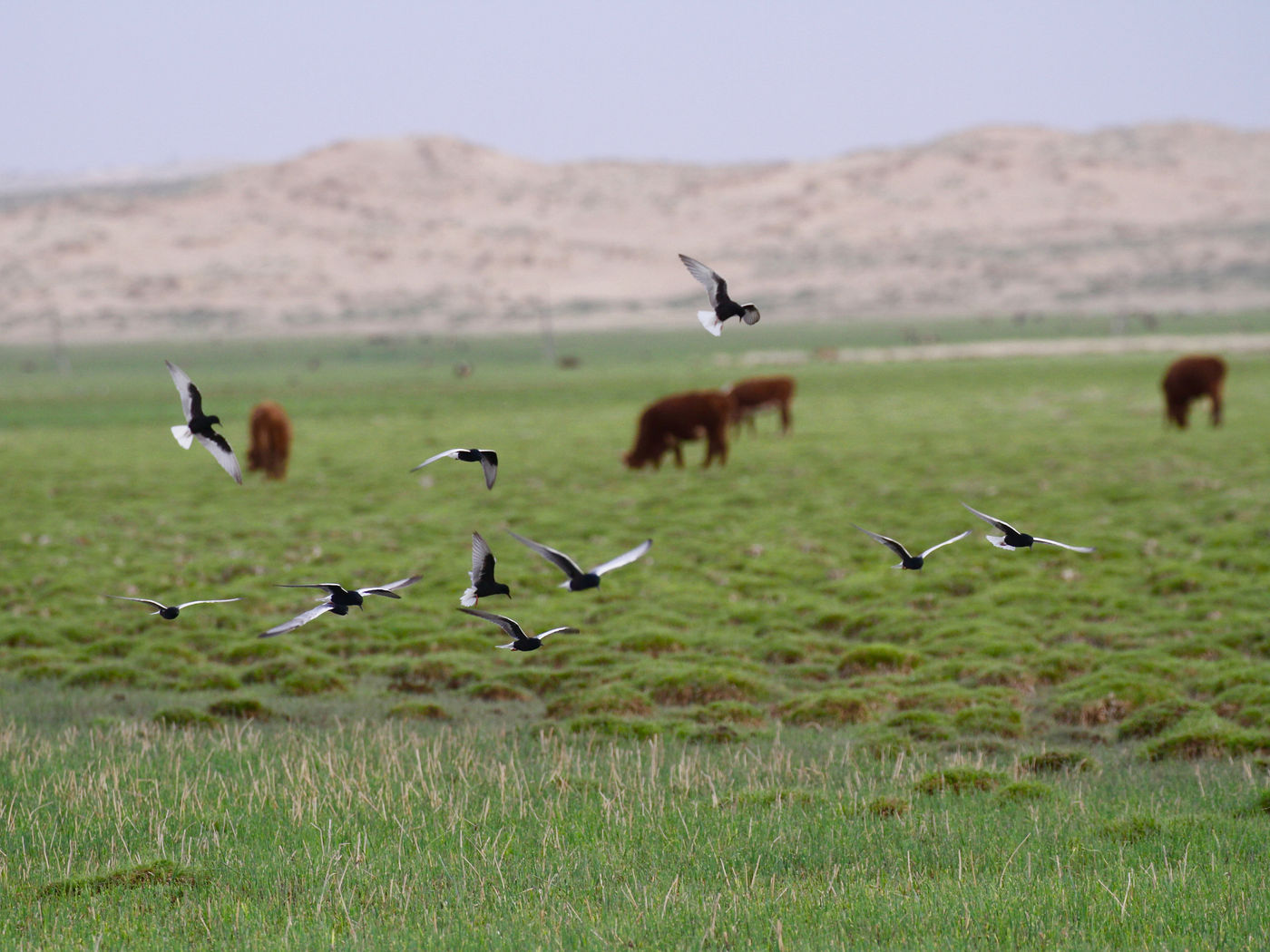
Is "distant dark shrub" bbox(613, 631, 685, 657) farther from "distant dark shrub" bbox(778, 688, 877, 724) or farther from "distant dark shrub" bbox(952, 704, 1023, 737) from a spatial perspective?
"distant dark shrub" bbox(952, 704, 1023, 737)

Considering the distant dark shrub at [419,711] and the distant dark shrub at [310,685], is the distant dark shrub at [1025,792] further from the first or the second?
the distant dark shrub at [310,685]

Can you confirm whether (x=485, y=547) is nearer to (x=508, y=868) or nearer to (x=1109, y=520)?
(x=508, y=868)

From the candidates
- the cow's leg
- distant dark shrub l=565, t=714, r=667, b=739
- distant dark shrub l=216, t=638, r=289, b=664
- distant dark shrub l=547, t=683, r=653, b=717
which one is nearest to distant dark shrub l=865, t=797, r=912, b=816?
Result: distant dark shrub l=565, t=714, r=667, b=739

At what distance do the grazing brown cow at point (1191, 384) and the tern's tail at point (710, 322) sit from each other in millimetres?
37565

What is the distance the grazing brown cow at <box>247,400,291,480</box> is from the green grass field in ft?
1.83

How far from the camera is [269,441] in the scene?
34625 millimetres

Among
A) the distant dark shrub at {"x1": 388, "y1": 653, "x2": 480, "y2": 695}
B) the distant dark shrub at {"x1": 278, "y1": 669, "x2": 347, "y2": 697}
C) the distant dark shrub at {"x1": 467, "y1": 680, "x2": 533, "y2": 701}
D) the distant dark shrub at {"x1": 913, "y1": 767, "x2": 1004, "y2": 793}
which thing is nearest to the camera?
the distant dark shrub at {"x1": 913, "y1": 767, "x2": 1004, "y2": 793}

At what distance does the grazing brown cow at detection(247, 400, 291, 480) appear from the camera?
33.9 meters

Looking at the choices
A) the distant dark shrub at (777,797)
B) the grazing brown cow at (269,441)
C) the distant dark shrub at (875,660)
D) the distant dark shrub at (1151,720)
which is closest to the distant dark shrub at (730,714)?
the distant dark shrub at (875,660)

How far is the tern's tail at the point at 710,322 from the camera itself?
22.4 ft

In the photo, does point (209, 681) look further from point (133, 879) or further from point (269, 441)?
point (269, 441)

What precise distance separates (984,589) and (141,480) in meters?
23.4

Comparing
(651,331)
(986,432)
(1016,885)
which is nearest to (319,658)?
(1016,885)

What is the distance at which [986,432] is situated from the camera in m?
42.5
